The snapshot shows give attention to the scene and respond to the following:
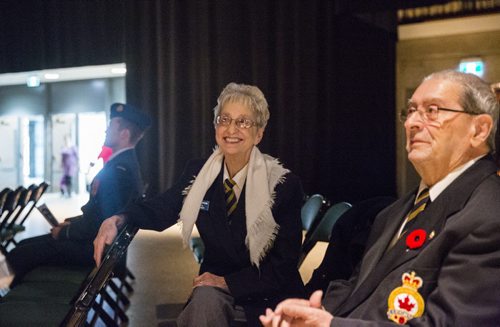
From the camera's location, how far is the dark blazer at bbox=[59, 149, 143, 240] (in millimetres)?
3176

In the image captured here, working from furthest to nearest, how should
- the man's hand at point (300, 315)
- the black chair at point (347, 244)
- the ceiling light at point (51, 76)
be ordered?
the ceiling light at point (51, 76) → the black chair at point (347, 244) → the man's hand at point (300, 315)

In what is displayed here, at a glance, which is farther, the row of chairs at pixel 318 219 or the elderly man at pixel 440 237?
the row of chairs at pixel 318 219

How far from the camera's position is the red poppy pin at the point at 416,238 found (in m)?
1.43

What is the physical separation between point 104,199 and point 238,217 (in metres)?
1.22

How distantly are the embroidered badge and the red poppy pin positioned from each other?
0.26ft

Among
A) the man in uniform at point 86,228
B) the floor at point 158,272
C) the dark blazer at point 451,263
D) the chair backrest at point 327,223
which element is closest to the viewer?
the dark blazer at point 451,263

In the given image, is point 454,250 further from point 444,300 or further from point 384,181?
point 384,181

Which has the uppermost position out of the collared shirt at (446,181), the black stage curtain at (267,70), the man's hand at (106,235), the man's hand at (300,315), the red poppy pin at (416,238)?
the black stage curtain at (267,70)

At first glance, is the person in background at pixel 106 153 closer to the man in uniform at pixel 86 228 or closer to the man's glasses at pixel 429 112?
the man in uniform at pixel 86 228

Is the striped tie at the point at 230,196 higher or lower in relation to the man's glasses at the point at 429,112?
lower

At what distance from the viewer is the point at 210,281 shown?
212cm

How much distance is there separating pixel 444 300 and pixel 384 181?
23.8 ft

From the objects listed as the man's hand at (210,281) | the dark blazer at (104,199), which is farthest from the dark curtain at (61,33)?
A: the man's hand at (210,281)

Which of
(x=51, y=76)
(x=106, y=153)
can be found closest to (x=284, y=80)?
(x=106, y=153)
